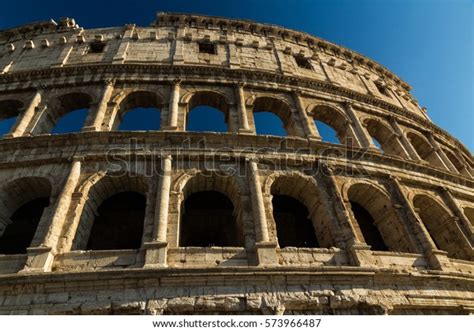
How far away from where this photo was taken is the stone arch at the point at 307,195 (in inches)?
313

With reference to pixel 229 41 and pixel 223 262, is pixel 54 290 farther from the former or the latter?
pixel 229 41

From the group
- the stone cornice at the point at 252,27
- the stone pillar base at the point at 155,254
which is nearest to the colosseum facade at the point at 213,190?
the stone pillar base at the point at 155,254

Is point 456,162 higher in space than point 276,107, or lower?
lower

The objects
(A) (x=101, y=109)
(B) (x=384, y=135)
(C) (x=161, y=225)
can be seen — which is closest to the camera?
(C) (x=161, y=225)

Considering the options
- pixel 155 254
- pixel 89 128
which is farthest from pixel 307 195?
pixel 89 128

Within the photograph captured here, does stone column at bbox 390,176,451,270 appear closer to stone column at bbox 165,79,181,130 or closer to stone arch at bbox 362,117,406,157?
stone arch at bbox 362,117,406,157

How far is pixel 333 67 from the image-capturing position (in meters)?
15.4

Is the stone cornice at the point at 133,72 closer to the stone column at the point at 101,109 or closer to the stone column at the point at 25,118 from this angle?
the stone column at the point at 101,109

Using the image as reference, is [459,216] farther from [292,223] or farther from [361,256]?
[292,223]

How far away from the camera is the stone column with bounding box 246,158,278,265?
21.8 ft

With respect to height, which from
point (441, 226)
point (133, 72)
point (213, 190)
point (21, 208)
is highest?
point (133, 72)

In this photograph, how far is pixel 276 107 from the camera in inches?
468

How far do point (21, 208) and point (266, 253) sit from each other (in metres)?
7.82
